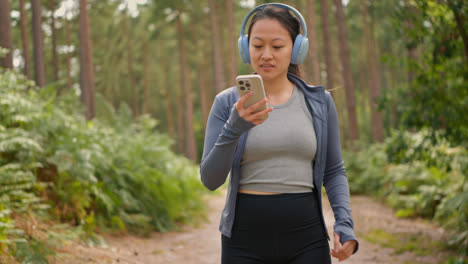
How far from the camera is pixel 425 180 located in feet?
37.4

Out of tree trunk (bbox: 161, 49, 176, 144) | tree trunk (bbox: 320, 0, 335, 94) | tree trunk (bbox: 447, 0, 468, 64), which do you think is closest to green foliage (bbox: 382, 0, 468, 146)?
tree trunk (bbox: 447, 0, 468, 64)

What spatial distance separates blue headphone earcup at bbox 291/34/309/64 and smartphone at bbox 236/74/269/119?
642 mm

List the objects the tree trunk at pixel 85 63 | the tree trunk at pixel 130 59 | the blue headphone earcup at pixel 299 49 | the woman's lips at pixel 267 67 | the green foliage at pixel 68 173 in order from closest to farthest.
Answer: the woman's lips at pixel 267 67
the blue headphone earcup at pixel 299 49
the green foliage at pixel 68 173
the tree trunk at pixel 85 63
the tree trunk at pixel 130 59

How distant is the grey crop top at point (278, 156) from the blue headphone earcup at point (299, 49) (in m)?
0.38

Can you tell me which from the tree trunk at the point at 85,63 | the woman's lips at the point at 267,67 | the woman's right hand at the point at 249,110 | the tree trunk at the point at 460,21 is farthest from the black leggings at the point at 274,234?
the tree trunk at the point at 85,63

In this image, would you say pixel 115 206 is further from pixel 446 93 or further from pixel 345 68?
pixel 345 68

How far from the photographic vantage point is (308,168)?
249 centimetres

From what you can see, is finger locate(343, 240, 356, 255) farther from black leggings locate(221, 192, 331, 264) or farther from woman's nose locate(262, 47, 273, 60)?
woman's nose locate(262, 47, 273, 60)

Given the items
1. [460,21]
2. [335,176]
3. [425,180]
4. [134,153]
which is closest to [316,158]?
[335,176]

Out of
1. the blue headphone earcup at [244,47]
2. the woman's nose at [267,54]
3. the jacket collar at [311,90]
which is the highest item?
the blue headphone earcup at [244,47]

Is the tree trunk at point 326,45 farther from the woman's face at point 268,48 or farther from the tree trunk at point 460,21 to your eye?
the woman's face at point 268,48

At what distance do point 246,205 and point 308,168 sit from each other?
0.40m

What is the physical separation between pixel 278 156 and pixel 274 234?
41 centimetres

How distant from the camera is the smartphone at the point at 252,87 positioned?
2051 mm
